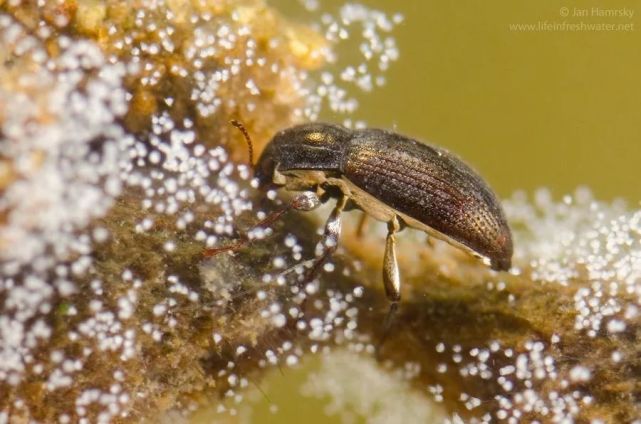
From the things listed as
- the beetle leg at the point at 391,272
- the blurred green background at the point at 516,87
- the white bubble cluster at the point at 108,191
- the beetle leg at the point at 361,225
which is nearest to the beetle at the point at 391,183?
the beetle leg at the point at 391,272

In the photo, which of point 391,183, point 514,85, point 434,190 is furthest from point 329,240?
point 514,85

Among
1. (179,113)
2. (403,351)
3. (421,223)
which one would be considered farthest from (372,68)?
(403,351)

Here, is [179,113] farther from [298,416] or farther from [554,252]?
[554,252]

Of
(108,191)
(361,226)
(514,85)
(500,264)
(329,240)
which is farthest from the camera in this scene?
(514,85)

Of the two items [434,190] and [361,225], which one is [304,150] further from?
[434,190]

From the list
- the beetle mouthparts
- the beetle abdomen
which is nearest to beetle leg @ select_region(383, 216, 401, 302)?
the beetle abdomen

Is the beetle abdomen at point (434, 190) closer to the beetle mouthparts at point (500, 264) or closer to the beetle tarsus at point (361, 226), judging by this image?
the beetle mouthparts at point (500, 264)

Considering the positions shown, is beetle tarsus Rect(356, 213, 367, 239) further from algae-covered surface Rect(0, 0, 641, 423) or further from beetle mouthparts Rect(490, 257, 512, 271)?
beetle mouthparts Rect(490, 257, 512, 271)
